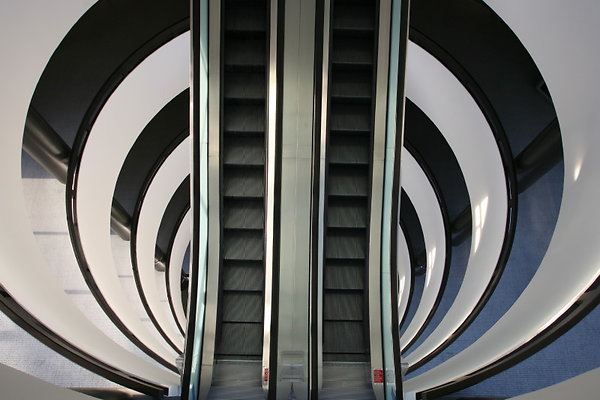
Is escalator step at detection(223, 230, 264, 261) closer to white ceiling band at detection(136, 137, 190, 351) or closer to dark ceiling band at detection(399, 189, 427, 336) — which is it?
white ceiling band at detection(136, 137, 190, 351)

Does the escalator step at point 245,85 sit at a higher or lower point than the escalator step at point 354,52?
lower

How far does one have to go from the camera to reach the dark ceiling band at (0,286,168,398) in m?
3.29

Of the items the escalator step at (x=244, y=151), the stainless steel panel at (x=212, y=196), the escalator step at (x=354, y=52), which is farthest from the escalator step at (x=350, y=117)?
the stainless steel panel at (x=212, y=196)

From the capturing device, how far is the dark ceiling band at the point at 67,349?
329 centimetres

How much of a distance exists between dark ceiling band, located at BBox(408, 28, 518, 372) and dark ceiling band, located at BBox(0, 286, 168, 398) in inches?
141

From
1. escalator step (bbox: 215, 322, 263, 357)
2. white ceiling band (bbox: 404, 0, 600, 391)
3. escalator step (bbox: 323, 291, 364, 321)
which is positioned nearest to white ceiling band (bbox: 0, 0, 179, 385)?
escalator step (bbox: 215, 322, 263, 357)

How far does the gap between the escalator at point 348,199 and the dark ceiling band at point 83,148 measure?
2.40 metres

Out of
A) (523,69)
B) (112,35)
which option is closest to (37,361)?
(112,35)

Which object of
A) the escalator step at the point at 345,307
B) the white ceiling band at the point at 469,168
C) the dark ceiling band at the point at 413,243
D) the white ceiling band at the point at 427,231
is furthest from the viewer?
the dark ceiling band at the point at 413,243

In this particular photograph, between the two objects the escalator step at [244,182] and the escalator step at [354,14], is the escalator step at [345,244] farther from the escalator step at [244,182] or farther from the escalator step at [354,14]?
the escalator step at [354,14]

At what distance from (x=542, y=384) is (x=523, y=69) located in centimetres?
424

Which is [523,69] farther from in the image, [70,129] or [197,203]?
[70,129]

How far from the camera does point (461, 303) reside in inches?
268

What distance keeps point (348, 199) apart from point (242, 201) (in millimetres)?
1168
